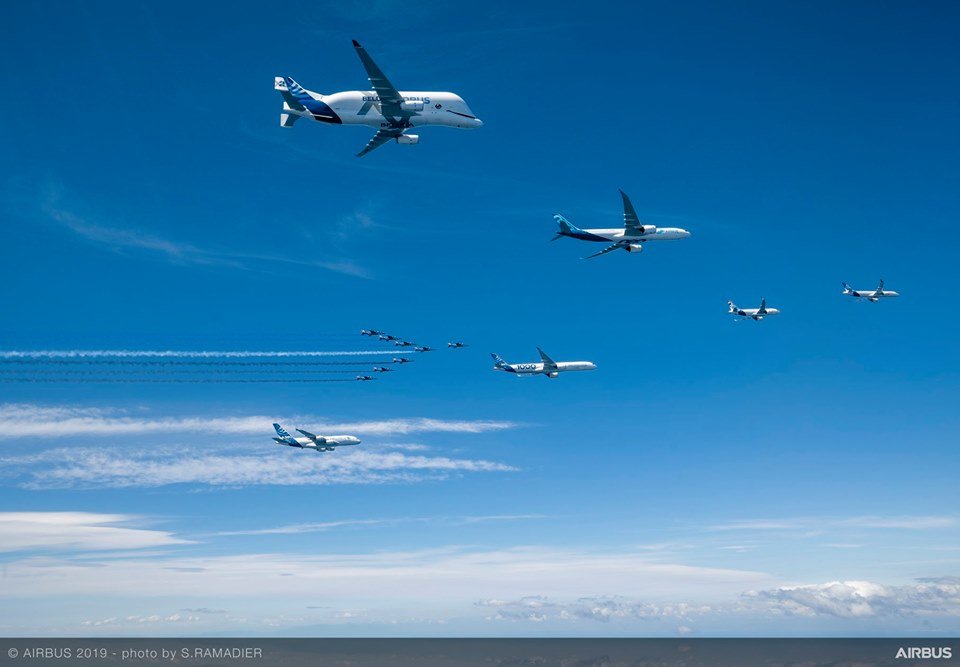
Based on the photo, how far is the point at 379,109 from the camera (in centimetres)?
12775

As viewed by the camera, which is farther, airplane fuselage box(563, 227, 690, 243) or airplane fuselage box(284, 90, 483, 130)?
airplane fuselage box(563, 227, 690, 243)

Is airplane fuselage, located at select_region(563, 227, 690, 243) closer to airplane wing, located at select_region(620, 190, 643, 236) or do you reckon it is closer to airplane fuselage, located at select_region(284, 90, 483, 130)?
airplane wing, located at select_region(620, 190, 643, 236)

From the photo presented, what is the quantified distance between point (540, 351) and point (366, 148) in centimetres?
8243

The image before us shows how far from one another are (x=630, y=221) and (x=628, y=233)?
10.2 ft

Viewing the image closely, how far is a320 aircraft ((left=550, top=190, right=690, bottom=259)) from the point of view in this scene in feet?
529

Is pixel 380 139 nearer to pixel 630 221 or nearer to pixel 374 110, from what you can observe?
pixel 374 110

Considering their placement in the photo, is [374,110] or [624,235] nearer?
[374,110]

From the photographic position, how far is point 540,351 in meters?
198

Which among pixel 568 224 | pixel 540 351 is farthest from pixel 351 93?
pixel 540 351

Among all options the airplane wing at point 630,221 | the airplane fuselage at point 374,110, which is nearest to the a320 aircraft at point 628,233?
the airplane wing at point 630,221

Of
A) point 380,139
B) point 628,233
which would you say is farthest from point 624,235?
point 380,139

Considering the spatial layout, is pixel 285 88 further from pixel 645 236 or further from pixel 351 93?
pixel 645 236

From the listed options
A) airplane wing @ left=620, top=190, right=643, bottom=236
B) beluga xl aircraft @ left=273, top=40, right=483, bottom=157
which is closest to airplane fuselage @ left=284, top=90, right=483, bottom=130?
beluga xl aircraft @ left=273, top=40, right=483, bottom=157

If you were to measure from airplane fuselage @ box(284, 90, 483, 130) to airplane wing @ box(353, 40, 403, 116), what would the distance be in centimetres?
147
